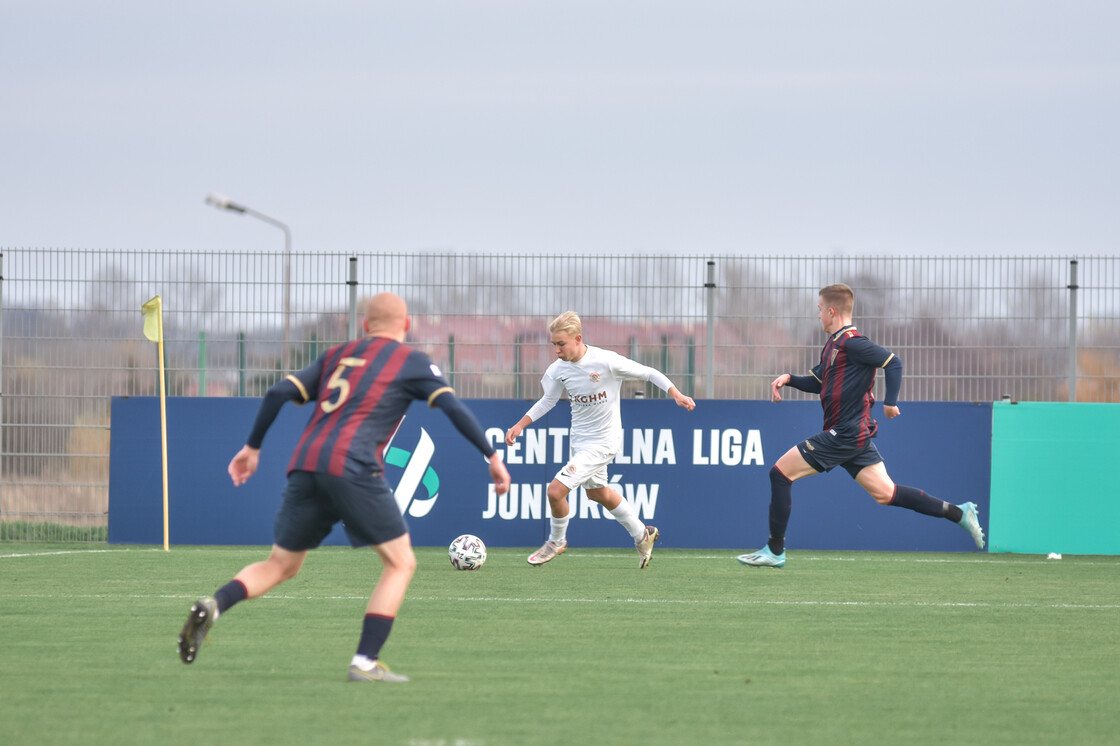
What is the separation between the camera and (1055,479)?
12.4 m

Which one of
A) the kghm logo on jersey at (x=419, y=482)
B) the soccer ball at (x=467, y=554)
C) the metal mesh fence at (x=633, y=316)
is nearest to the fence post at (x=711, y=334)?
the metal mesh fence at (x=633, y=316)

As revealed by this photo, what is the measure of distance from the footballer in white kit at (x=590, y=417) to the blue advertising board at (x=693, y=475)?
1.77m

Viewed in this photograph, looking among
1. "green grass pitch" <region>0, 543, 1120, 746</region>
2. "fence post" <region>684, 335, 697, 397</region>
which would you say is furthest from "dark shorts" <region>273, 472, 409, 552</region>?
"fence post" <region>684, 335, 697, 397</region>

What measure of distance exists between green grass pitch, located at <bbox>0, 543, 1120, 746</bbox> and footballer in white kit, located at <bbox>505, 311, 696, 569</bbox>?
1.97 ft

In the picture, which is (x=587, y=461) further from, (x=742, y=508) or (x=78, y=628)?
(x=78, y=628)

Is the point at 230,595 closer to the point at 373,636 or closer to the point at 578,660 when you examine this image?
the point at 373,636

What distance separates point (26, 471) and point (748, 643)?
9601 millimetres

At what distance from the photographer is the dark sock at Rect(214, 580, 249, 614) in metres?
5.53

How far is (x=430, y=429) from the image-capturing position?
499 inches

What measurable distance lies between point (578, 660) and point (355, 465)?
4.83 feet

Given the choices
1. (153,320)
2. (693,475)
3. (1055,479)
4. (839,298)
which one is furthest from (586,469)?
(153,320)

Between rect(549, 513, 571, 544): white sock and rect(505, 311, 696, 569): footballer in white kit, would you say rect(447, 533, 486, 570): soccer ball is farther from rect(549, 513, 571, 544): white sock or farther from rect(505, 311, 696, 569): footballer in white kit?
rect(549, 513, 571, 544): white sock

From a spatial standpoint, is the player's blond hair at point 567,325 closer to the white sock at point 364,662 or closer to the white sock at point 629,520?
the white sock at point 629,520

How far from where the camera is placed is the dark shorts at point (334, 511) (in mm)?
5488
